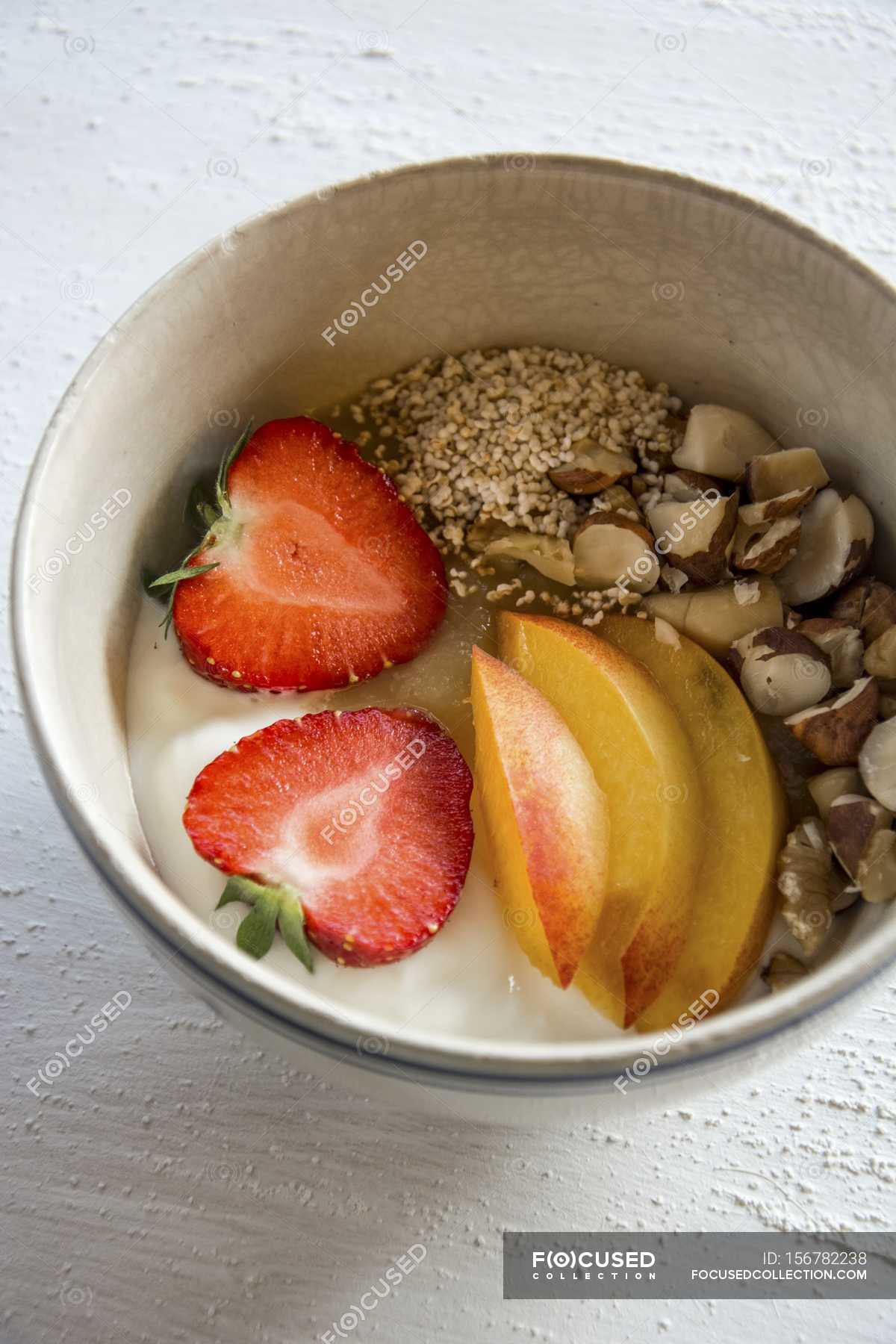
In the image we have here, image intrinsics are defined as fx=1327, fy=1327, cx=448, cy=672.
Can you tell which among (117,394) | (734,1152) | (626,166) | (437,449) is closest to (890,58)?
(626,166)

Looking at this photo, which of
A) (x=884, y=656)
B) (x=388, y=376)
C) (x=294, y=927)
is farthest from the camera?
(x=388, y=376)

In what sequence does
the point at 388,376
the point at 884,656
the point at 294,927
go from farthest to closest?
the point at 388,376 < the point at 884,656 < the point at 294,927

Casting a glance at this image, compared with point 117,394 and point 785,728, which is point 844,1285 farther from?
point 117,394

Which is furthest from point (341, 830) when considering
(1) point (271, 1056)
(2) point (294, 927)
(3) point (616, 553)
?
(3) point (616, 553)

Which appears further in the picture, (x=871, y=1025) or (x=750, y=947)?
(x=871, y=1025)

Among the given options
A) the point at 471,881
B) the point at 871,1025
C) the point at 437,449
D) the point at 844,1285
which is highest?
the point at 437,449

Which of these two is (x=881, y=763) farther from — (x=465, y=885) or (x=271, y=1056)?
(x=271, y=1056)
